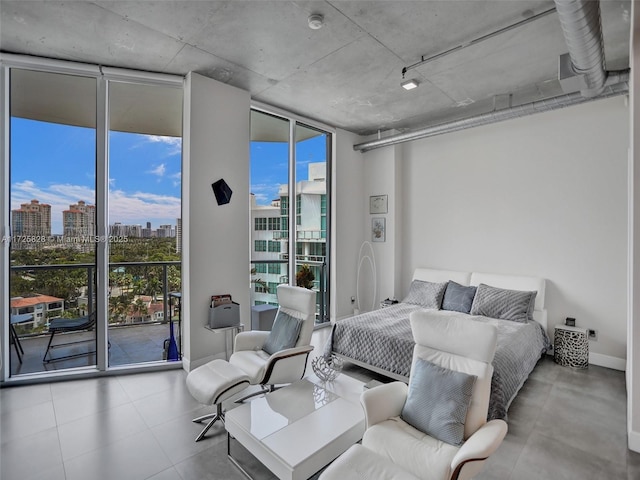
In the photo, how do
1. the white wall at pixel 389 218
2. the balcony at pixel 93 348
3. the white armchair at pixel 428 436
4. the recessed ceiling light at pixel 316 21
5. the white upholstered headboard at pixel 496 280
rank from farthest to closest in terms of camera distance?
the white wall at pixel 389 218 < the white upholstered headboard at pixel 496 280 < the balcony at pixel 93 348 < the recessed ceiling light at pixel 316 21 < the white armchair at pixel 428 436

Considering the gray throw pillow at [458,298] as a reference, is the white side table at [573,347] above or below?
below

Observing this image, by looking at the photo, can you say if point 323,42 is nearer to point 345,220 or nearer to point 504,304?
point 345,220

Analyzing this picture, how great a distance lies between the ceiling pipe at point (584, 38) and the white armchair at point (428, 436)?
78.7 inches

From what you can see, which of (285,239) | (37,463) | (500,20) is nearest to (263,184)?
(285,239)

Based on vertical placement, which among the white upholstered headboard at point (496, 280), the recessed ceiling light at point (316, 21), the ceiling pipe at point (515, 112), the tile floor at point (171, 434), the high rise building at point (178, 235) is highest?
the recessed ceiling light at point (316, 21)

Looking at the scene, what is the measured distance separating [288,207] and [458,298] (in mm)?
2767

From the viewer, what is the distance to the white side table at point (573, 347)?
3.82 m

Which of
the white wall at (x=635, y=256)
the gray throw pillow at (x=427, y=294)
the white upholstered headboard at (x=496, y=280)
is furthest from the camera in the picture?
the gray throw pillow at (x=427, y=294)

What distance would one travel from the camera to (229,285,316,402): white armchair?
284cm

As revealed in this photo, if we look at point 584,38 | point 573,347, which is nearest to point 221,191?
point 584,38

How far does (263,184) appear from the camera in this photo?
15.9 feet

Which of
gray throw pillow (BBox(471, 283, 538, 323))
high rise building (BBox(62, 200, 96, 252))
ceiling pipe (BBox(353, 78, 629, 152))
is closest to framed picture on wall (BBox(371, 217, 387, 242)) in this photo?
ceiling pipe (BBox(353, 78, 629, 152))

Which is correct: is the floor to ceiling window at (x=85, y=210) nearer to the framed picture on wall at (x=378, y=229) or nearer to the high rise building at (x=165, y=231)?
the high rise building at (x=165, y=231)

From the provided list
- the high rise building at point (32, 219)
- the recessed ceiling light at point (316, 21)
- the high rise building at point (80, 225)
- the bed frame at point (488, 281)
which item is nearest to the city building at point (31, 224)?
the high rise building at point (32, 219)
